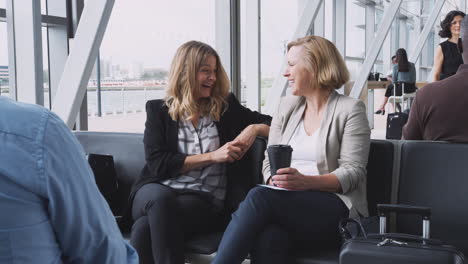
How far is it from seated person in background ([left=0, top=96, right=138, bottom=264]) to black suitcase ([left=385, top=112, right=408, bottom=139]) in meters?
3.70

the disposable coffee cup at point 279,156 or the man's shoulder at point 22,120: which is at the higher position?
the man's shoulder at point 22,120

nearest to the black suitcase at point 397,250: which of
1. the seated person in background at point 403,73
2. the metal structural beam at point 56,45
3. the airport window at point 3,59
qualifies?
the airport window at point 3,59

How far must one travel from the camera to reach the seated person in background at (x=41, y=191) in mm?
677

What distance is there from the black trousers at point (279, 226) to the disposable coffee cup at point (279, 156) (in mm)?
158

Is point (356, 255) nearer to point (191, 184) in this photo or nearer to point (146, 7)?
point (191, 184)

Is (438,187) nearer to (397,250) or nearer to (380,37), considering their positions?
(397,250)

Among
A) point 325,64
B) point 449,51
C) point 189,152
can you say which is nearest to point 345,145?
point 325,64

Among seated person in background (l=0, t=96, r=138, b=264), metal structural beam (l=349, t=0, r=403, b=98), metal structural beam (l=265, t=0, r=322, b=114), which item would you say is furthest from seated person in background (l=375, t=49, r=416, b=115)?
seated person in background (l=0, t=96, r=138, b=264)

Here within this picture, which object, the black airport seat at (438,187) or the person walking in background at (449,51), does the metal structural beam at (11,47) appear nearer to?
the black airport seat at (438,187)

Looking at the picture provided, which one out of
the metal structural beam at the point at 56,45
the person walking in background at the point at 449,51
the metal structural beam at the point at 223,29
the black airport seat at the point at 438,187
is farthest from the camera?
the metal structural beam at the point at 223,29

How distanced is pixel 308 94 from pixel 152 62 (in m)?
3.29

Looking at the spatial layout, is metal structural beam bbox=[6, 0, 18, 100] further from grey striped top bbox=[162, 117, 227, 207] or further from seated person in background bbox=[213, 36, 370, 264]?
seated person in background bbox=[213, 36, 370, 264]

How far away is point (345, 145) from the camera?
239 cm

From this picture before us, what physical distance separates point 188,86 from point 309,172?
0.70 m
